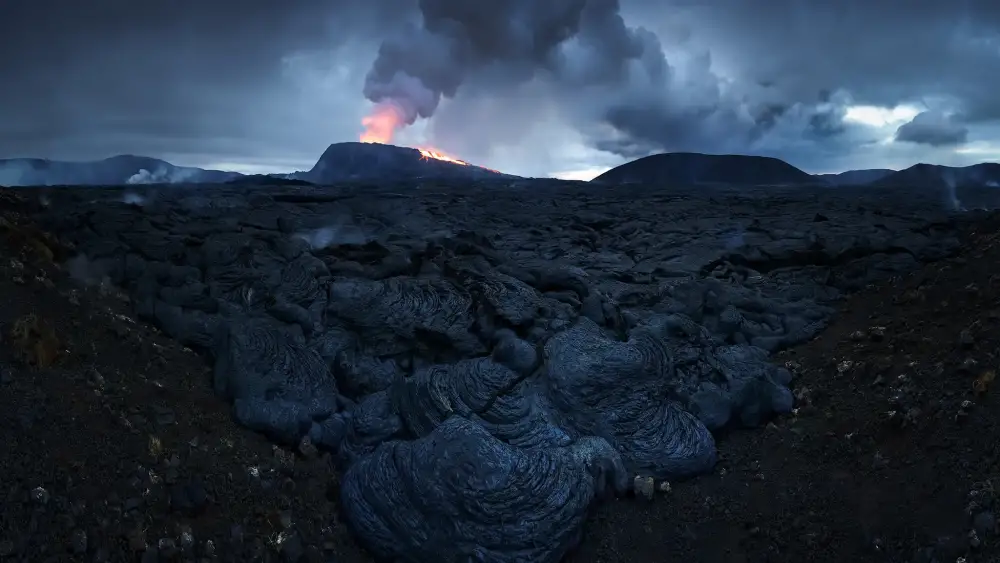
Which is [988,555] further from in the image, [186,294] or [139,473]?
[186,294]

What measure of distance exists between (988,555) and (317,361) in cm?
929

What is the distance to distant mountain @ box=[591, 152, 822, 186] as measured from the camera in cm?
9694

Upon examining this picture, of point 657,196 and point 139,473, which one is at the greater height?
point 657,196

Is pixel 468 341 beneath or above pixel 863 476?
above

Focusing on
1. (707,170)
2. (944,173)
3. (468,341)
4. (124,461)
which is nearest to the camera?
(124,461)

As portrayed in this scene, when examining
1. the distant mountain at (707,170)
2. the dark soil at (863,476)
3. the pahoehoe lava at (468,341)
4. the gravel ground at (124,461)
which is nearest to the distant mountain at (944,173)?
the distant mountain at (707,170)

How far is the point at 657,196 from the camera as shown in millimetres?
32531

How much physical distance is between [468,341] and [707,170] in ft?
324

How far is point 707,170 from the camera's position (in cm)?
10250

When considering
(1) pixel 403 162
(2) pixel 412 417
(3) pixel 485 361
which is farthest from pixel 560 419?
(1) pixel 403 162

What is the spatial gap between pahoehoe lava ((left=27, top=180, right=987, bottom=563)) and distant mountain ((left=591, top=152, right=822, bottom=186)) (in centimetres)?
7920

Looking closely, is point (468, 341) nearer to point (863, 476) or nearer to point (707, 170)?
point (863, 476)

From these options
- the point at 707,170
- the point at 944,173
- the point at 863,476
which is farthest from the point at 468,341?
the point at 707,170

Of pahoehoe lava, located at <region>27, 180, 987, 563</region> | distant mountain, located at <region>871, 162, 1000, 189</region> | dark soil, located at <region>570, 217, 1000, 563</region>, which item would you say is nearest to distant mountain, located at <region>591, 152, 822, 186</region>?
distant mountain, located at <region>871, 162, 1000, 189</region>
